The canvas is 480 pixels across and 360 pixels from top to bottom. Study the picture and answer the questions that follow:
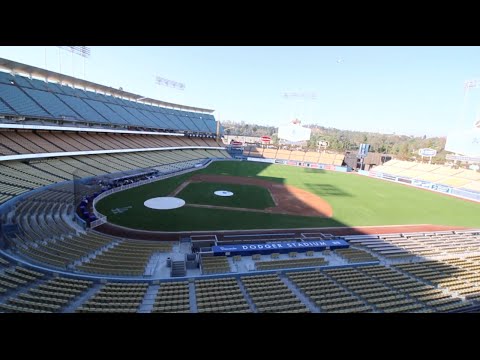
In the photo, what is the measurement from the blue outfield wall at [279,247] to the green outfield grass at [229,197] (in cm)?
1027

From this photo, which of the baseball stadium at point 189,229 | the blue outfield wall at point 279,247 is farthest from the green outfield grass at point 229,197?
the blue outfield wall at point 279,247

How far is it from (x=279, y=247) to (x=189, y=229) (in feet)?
25.5

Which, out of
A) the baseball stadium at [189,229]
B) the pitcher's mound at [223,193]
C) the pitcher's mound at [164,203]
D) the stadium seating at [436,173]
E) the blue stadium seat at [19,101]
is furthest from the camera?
the stadium seating at [436,173]

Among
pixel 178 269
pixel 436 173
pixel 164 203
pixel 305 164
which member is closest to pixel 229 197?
pixel 164 203

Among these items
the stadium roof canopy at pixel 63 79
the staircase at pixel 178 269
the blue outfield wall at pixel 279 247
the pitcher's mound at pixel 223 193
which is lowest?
the staircase at pixel 178 269

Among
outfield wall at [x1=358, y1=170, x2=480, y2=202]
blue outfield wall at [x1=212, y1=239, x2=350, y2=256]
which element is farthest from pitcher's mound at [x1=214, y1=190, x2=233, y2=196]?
outfield wall at [x1=358, y1=170, x2=480, y2=202]

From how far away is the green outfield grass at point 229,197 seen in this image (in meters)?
28.7

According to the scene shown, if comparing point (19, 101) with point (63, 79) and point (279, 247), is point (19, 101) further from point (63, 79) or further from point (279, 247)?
point (279, 247)

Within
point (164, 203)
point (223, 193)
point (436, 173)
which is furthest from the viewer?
point (436, 173)

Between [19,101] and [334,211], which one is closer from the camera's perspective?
[334,211]

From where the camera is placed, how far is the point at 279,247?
1745 cm

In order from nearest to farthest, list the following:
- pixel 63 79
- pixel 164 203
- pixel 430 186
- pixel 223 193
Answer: pixel 164 203, pixel 223 193, pixel 63 79, pixel 430 186

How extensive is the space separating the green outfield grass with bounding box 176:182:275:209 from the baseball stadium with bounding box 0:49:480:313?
0.89ft

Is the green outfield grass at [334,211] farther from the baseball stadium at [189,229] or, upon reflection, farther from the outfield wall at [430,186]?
the outfield wall at [430,186]
